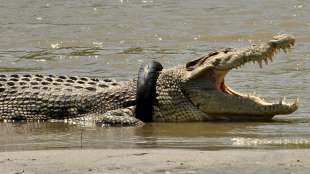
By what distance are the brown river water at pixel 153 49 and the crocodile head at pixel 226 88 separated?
0.62ft

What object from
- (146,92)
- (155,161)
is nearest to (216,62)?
(146,92)

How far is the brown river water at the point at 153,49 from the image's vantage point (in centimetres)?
697

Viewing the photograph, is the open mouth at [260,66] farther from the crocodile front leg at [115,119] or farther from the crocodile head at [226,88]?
the crocodile front leg at [115,119]

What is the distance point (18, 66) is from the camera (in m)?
12.1

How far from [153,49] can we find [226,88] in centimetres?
472

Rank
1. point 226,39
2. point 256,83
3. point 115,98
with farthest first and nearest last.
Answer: point 226,39
point 256,83
point 115,98

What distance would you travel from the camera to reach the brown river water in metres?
6.97

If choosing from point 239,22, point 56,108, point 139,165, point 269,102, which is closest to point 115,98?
point 56,108

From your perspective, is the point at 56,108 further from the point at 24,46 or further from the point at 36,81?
the point at 24,46

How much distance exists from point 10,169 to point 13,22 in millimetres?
11437

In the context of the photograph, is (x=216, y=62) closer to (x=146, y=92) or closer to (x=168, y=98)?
(x=168, y=98)

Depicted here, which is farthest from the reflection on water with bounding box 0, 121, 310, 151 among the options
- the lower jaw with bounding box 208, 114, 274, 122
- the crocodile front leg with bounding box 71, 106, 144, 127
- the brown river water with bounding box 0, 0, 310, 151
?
the lower jaw with bounding box 208, 114, 274, 122

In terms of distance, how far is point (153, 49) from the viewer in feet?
43.4

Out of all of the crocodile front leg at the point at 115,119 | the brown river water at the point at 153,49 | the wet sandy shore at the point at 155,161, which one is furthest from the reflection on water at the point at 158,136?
the wet sandy shore at the point at 155,161
